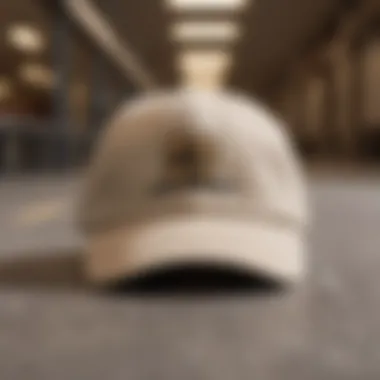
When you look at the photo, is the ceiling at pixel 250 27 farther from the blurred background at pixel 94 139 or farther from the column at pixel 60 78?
the column at pixel 60 78

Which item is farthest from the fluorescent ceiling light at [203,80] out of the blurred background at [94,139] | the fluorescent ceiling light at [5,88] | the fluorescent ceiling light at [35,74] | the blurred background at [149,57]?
the fluorescent ceiling light at [5,88]

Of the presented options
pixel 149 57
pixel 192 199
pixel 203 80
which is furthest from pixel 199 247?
pixel 203 80

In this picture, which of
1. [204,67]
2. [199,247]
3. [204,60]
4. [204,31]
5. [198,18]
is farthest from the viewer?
[204,67]

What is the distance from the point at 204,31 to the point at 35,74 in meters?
2.36

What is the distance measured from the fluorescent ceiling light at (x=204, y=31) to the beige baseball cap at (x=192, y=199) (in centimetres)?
916

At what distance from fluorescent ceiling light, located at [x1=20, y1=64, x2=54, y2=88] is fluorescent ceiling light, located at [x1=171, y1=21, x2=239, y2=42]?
5.89 ft

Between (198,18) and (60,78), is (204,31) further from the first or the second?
(60,78)

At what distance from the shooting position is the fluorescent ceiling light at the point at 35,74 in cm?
1058

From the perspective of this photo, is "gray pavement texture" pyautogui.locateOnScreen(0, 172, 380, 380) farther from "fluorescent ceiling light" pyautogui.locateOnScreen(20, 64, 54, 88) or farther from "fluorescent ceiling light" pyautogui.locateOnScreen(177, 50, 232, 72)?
"fluorescent ceiling light" pyautogui.locateOnScreen(177, 50, 232, 72)

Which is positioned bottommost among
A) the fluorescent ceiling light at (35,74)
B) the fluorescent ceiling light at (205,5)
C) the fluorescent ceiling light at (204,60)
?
the fluorescent ceiling light at (35,74)

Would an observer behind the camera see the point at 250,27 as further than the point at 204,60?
No

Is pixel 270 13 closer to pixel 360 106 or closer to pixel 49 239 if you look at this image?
pixel 360 106

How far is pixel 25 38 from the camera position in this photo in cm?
947

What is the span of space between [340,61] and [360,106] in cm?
178
